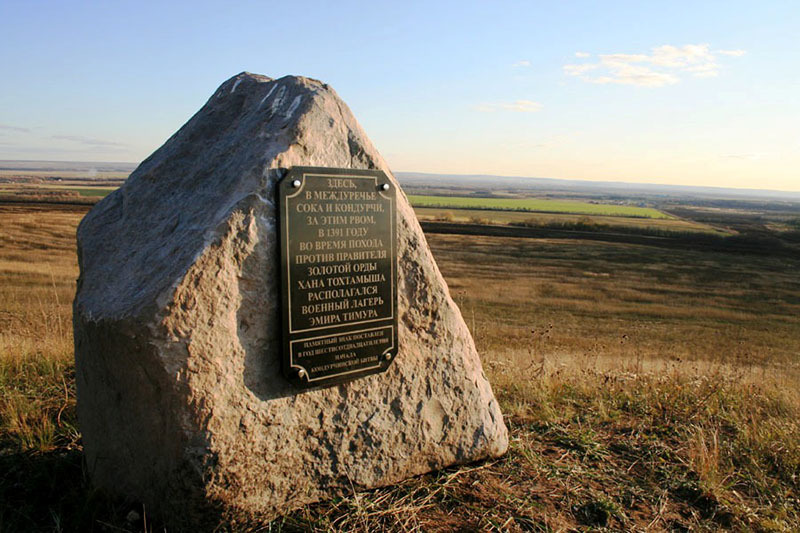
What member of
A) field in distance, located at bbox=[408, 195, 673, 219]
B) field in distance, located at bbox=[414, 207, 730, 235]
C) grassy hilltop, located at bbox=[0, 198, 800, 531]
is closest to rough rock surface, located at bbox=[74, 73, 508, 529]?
grassy hilltop, located at bbox=[0, 198, 800, 531]

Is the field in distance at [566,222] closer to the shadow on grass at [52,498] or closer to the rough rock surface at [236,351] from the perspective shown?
the rough rock surface at [236,351]

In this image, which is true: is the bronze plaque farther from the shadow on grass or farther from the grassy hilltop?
the shadow on grass

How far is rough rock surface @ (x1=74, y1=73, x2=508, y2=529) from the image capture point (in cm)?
294

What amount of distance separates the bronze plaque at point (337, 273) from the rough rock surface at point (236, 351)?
3.7 inches

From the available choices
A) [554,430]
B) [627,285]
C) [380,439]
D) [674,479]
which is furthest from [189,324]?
[627,285]

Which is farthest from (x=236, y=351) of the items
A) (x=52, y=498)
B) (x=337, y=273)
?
(x=52, y=498)

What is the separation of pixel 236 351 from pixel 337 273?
76cm

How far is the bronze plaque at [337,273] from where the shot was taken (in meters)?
3.22

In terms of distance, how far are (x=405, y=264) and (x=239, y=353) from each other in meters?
1.26

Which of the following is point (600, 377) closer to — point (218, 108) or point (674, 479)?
point (674, 479)

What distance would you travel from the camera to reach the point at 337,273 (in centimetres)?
341

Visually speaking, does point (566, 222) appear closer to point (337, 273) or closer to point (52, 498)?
point (337, 273)

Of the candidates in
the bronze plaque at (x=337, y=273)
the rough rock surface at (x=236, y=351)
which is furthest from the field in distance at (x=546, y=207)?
the bronze plaque at (x=337, y=273)

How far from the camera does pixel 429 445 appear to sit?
3791 mm
